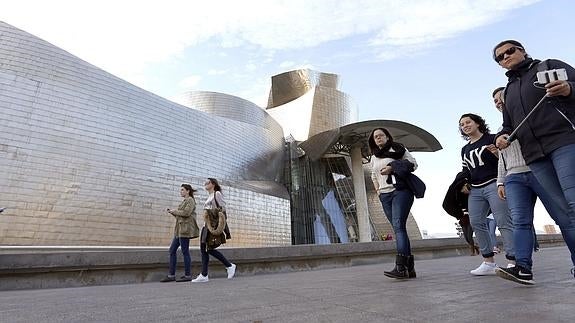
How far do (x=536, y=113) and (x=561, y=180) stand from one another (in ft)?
1.56

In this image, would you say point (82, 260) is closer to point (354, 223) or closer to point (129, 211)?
point (129, 211)

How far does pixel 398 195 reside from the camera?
11.3 ft

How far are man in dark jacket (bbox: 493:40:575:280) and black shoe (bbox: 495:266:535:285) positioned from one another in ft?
1.33

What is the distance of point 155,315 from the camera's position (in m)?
1.91

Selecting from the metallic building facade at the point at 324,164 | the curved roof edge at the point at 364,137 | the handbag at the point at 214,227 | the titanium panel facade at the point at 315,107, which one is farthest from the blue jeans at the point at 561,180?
the titanium panel facade at the point at 315,107

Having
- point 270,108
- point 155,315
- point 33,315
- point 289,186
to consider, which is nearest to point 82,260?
point 33,315

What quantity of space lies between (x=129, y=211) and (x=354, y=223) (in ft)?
53.8

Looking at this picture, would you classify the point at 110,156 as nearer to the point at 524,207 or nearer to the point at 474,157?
the point at 474,157

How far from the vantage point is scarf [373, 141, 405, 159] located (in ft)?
11.9

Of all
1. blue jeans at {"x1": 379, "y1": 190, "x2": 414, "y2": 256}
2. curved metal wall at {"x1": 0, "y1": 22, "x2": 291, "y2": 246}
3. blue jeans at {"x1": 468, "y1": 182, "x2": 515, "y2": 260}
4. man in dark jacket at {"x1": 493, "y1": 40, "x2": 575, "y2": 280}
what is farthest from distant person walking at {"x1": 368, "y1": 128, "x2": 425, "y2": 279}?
curved metal wall at {"x1": 0, "y1": 22, "x2": 291, "y2": 246}

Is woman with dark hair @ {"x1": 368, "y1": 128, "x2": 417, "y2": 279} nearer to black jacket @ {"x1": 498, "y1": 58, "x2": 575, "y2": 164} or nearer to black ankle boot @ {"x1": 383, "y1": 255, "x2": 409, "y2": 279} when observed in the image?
black ankle boot @ {"x1": 383, "y1": 255, "x2": 409, "y2": 279}

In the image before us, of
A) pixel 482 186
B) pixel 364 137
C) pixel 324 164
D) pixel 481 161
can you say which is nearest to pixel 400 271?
pixel 482 186

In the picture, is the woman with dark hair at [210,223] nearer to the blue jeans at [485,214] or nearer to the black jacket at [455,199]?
the black jacket at [455,199]

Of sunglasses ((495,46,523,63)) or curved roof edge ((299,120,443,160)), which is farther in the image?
curved roof edge ((299,120,443,160))
